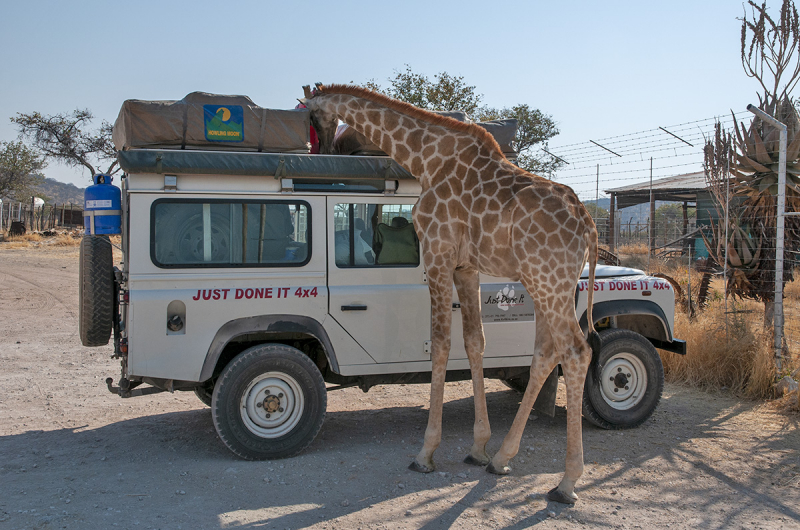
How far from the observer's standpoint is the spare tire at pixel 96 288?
4.91 meters

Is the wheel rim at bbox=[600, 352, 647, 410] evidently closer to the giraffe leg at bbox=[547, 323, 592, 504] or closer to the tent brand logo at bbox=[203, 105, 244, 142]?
the giraffe leg at bbox=[547, 323, 592, 504]

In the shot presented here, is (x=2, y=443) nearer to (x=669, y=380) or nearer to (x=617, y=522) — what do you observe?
(x=617, y=522)

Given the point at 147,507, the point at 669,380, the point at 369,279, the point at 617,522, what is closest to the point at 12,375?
the point at 147,507

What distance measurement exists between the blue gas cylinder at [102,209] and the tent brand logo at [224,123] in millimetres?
859

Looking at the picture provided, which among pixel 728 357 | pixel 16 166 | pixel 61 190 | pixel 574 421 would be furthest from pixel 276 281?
pixel 61 190

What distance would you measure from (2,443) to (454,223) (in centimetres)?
419

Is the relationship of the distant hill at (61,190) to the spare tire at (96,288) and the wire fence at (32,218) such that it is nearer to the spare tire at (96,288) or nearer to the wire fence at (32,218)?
the wire fence at (32,218)

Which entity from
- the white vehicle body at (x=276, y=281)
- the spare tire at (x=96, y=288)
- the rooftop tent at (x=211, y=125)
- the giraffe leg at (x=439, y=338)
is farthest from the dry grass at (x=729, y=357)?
the spare tire at (x=96, y=288)

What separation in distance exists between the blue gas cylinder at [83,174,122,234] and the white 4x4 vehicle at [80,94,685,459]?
10 centimetres

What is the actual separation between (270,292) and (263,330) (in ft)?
1.01

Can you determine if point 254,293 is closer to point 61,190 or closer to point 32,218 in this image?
point 32,218

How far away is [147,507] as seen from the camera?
4.12 meters

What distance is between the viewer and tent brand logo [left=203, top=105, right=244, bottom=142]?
5062mm

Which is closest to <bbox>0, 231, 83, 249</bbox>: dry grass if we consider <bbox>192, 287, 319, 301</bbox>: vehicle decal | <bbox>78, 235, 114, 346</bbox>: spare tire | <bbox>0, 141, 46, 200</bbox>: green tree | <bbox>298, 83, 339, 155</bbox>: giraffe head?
<bbox>0, 141, 46, 200</bbox>: green tree
